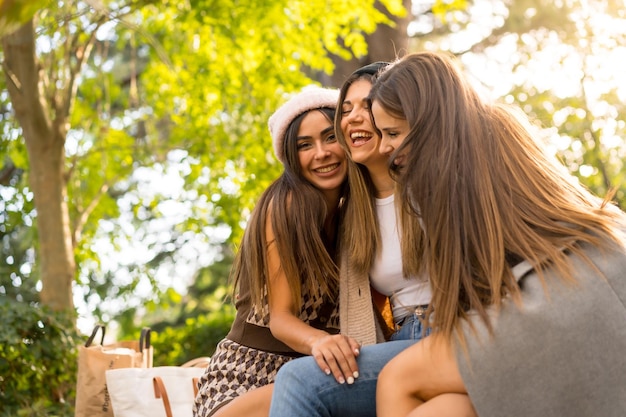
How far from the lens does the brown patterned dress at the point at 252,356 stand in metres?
3.52

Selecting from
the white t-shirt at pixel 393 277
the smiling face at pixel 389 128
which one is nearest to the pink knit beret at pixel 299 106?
the white t-shirt at pixel 393 277

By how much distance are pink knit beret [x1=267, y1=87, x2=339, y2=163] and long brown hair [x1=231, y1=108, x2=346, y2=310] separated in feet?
0.80

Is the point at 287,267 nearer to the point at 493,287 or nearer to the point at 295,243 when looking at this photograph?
the point at 295,243

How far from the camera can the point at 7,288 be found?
1091 cm

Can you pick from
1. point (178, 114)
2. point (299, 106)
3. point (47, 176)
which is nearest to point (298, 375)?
point (299, 106)

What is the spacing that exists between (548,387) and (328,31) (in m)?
4.96

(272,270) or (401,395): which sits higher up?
(272,270)

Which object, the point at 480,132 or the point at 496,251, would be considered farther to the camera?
the point at 480,132

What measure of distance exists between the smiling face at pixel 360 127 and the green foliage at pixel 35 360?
2.74m

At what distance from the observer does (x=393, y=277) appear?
3.27 metres

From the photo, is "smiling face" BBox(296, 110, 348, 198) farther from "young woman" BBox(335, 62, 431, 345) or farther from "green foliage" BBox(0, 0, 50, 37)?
"green foliage" BBox(0, 0, 50, 37)

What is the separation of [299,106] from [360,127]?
1.52ft

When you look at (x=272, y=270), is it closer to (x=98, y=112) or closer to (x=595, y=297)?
(x=595, y=297)

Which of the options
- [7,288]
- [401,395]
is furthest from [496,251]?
[7,288]
